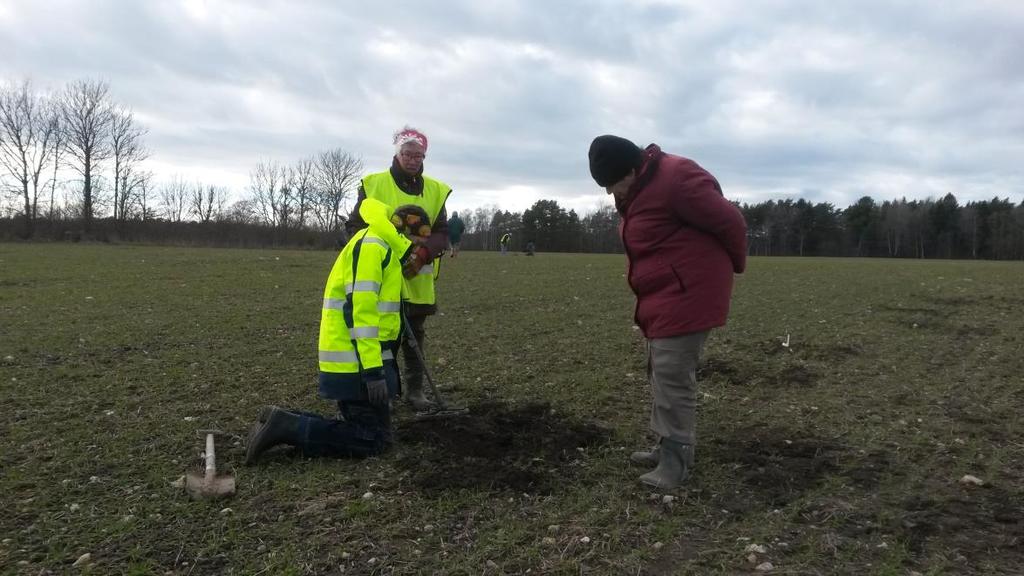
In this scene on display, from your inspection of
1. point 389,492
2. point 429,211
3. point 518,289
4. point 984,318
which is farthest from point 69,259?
point 984,318

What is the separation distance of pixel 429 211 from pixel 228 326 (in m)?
5.44

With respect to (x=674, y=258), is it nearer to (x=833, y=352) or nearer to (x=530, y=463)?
(x=530, y=463)

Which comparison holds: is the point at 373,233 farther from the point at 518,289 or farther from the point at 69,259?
the point at 69,259

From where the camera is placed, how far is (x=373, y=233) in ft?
14.8

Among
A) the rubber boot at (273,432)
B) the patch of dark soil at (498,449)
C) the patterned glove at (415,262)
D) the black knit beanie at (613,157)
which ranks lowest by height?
the patch of dark soil at (498,449)

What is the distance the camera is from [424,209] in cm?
548

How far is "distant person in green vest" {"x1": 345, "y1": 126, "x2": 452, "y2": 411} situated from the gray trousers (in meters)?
2.18

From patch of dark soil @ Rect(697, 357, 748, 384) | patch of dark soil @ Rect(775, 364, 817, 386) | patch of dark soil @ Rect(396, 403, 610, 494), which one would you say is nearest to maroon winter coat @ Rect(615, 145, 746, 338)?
patch of dark soil @ Rect(396, 403, 610, 494)

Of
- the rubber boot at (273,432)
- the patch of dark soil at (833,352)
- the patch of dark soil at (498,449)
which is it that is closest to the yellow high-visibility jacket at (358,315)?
the rubber boot at (273,432)

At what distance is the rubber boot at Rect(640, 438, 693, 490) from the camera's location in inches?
154

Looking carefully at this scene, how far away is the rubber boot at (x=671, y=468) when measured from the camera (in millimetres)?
3912

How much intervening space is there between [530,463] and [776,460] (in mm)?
1665

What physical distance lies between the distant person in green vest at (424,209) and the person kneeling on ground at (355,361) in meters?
0.65

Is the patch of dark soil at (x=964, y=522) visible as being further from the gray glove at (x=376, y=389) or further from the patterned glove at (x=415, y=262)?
the patterned glove at (x=415, y=262)
